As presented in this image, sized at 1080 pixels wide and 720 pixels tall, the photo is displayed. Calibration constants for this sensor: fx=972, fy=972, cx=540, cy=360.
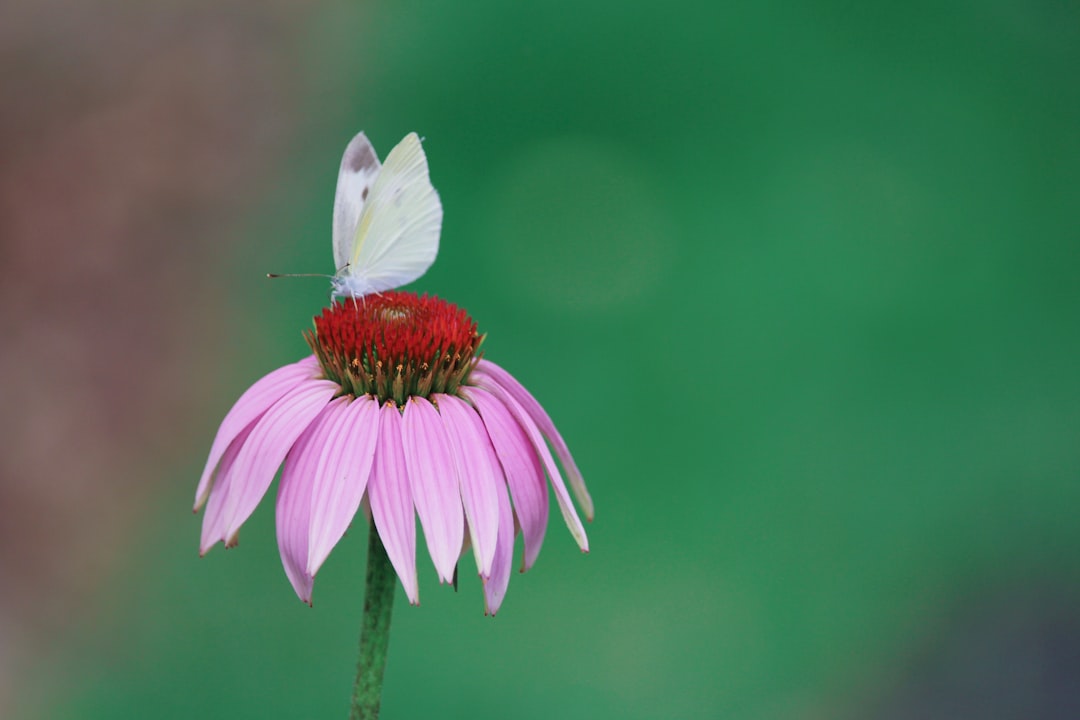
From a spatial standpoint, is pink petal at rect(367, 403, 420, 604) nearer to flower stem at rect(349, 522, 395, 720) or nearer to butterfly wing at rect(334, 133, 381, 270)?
flower stem at rect(349, 522, 395, 720)

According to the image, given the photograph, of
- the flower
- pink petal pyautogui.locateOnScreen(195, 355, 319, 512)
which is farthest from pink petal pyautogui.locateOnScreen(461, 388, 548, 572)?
pink petal pyautogui.locateOnScreen(195, 355, 319, 512)

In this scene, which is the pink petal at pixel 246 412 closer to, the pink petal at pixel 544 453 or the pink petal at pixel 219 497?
the pink petal at pixel 219 497

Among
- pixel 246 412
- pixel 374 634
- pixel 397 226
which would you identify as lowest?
pixel 374 634

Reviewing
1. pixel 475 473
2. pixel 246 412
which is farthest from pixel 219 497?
A: pixel 475 473

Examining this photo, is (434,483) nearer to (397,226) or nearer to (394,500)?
(394,500)

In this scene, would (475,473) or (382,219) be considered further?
(382,219)

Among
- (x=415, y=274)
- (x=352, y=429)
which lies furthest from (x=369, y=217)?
(x=352, y=429)
